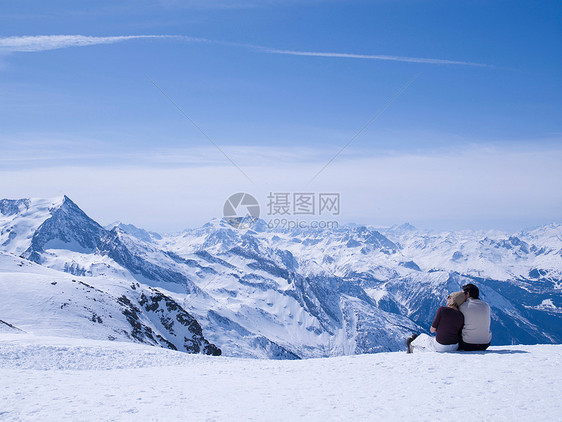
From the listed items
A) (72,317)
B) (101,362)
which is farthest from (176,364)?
(72,317)

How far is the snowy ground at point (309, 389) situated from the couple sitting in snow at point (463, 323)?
553 mm

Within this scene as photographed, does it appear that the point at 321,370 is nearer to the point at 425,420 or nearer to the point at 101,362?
the point at 425,420

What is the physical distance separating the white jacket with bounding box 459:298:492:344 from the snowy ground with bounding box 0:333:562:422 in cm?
61

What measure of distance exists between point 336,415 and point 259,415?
6.85ft

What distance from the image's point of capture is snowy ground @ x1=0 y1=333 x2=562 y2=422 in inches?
434

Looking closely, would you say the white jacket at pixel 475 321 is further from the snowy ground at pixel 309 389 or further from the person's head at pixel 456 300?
the snowy ground at pixel 309 389

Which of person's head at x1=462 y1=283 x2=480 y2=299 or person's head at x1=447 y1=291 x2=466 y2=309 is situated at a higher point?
person's head at x1=462 y1=283 x2=480 y2=299

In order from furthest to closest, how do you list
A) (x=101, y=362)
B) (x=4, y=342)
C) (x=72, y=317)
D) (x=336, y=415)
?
(x=72, y=317), (x=4, y=342), (x=101, y=362), (x=336, y=415)

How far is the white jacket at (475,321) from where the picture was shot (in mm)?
15109

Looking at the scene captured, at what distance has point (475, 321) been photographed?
15.3 m

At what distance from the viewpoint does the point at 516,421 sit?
10.0 metres

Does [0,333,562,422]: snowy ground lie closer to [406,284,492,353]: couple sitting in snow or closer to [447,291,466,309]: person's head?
[406,284,492,353]: couple sitting in snow

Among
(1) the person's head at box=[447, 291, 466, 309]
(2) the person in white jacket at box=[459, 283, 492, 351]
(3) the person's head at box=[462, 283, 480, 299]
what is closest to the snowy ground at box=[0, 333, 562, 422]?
(2) the person in white jacket at box=[459, 283, 492, 351]

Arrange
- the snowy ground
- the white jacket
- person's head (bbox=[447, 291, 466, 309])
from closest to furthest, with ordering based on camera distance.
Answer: the snowy ground → the white jacket → person's head (bbox=[447, 291, 466, 309])
